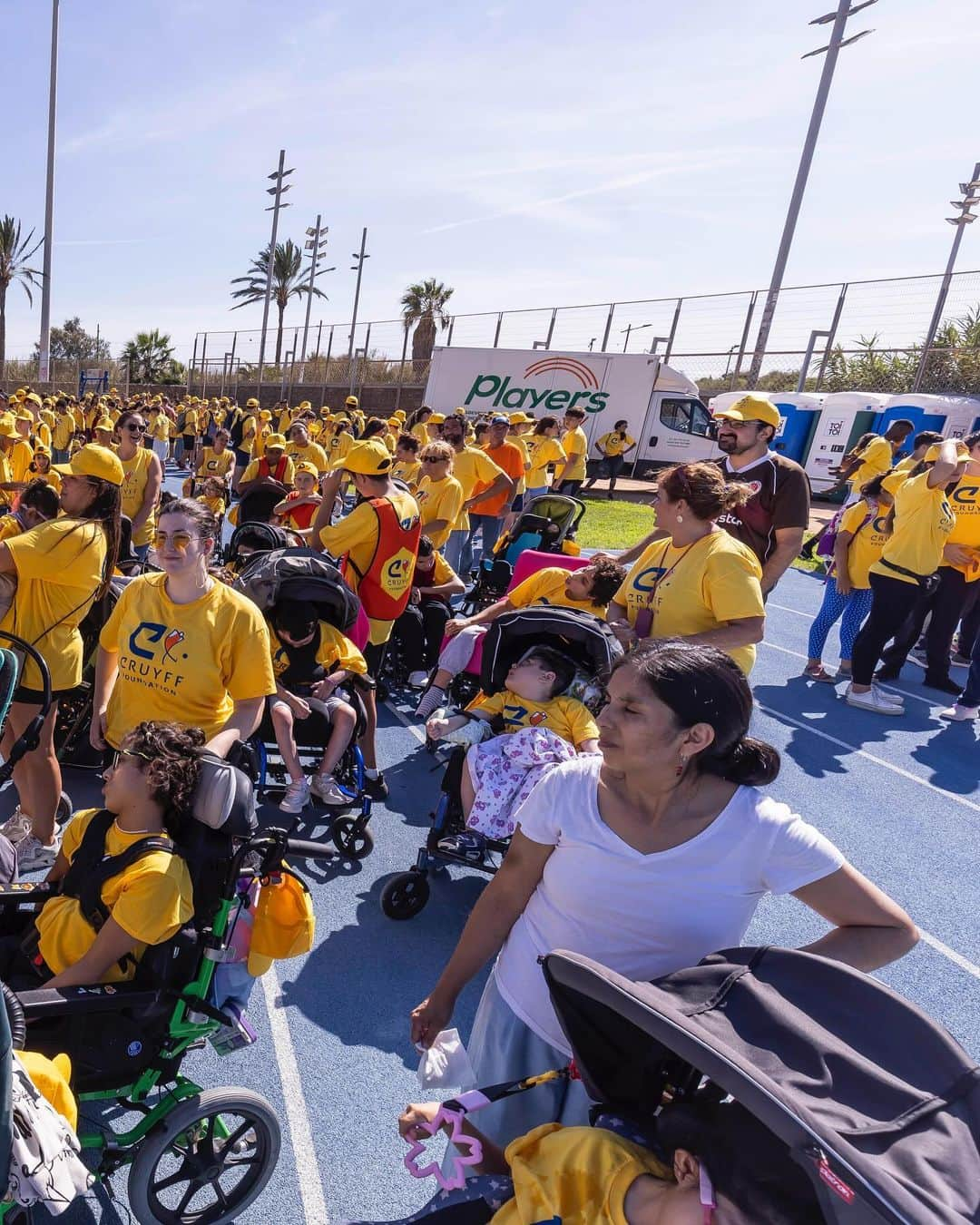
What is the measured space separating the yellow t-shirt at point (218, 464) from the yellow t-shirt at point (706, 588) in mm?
10442

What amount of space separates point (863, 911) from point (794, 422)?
2098cm

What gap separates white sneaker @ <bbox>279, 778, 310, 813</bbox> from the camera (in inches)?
167

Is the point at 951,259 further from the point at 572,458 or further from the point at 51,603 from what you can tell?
the point at 51,603

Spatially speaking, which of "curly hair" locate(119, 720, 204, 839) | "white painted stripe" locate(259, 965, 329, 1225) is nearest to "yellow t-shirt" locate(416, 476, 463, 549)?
"white painted stripe" locate(259, 965, 329, 1225)

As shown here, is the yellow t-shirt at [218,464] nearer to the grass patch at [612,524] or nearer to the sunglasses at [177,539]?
the grass patch at [612,524]

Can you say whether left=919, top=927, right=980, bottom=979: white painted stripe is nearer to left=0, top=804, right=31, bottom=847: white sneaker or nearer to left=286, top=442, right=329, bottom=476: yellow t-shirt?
left=0, top=804, right=31, bottom=847: white sneaker

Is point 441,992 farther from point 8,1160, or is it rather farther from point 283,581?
point 283,581

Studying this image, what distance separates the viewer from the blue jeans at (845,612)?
7562 millimetres

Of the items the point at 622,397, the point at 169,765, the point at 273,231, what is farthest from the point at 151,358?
the point at 169,765

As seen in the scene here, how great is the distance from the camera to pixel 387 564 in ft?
16.0

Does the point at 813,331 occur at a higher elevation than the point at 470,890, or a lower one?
higher

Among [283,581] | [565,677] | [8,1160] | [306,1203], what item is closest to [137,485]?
[283,581]

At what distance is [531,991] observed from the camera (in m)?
1.85

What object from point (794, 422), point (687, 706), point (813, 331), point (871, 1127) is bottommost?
point (871, 1127)
